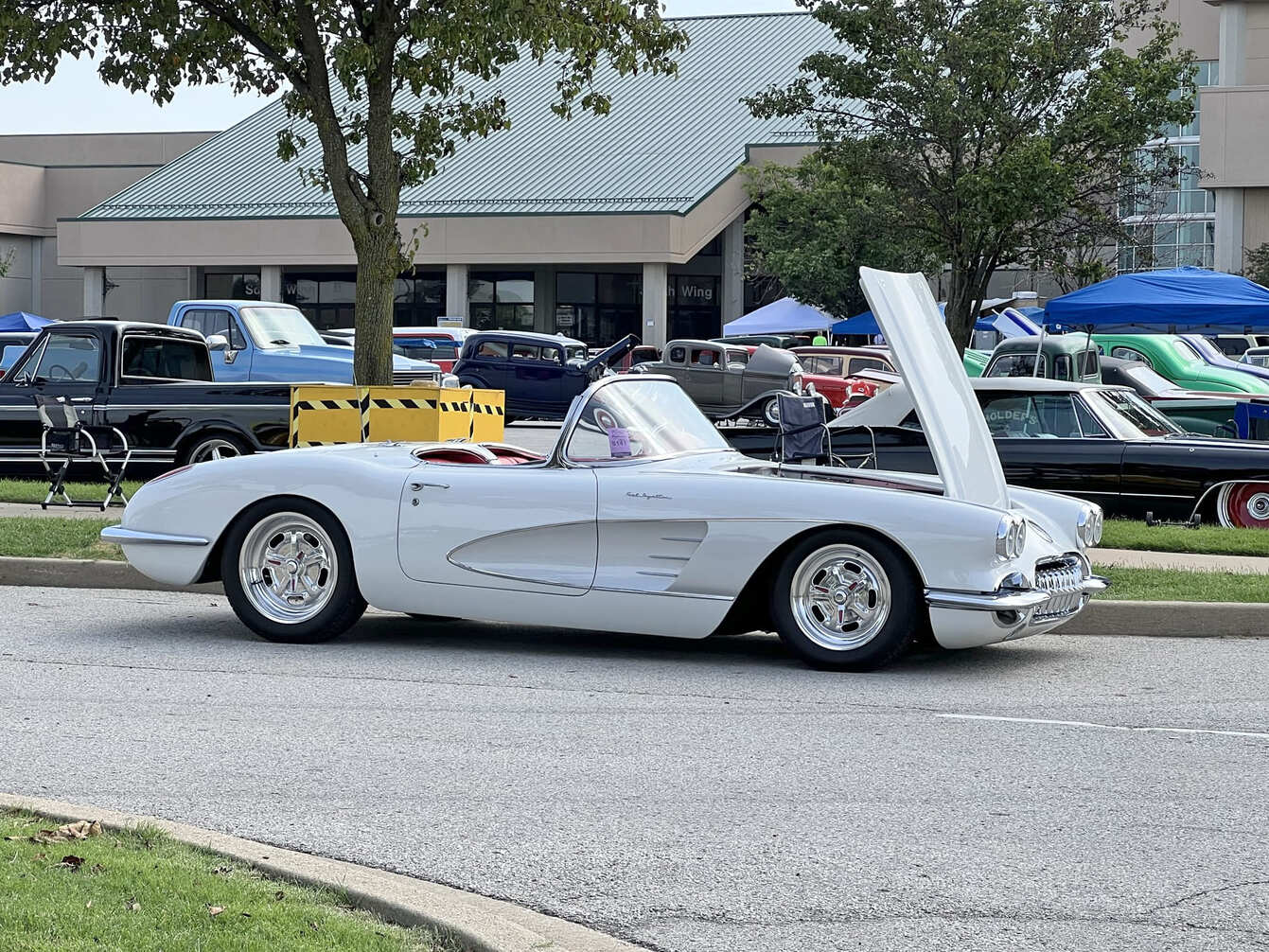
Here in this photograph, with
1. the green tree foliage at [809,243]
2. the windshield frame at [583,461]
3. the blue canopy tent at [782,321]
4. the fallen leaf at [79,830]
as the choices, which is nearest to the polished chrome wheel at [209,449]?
the windshield frame at [583,461]

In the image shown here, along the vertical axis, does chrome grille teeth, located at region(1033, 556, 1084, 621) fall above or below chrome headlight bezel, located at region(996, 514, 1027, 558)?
below

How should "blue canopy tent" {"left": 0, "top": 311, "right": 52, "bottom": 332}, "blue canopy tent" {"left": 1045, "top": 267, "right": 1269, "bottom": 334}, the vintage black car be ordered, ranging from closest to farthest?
"blue canopy tent" {"left": 1045, "top": 267, "right": 1269, "bottom": 334}, the vintage black car, "blue canopy tent" {"left": 0, "top": 311, "right": 52, "bottom": 332}

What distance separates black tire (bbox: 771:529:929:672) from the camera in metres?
8.03

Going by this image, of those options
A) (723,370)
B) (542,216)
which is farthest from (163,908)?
(542,216)

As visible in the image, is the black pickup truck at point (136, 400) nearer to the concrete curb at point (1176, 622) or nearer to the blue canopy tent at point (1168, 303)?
→ the concrete curb at point (1176, 622)

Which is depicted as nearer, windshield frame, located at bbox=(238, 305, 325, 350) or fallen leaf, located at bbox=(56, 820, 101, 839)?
fallen leaf, located at bbox=(56, 820, 101, 839)

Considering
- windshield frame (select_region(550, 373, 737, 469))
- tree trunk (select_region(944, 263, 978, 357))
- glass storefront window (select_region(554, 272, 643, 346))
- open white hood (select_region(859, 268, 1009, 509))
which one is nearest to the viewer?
open white hood (select_region(859, 268, 1009, 509))

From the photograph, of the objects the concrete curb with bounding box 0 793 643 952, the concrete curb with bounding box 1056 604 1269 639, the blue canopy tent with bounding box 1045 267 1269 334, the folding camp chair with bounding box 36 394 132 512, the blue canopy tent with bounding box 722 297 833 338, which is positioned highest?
the blue canopy tent with bounding box 722 297 833 338

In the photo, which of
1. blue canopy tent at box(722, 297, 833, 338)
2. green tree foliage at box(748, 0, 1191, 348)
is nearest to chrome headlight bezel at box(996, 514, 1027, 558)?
green tree foliage at box(748, 0, 1191, 348)

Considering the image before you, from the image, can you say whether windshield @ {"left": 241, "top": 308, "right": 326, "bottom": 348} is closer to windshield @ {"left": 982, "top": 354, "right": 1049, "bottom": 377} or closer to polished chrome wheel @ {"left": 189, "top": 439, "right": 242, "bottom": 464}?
polished chrome wheel @ {"left": 189, "top": 439, "right": 242, "bottom": 464}

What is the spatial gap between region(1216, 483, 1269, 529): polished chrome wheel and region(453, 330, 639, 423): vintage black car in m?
17.8

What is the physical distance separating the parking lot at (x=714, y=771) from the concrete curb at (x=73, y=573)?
2007mm

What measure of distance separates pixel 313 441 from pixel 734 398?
560 inches

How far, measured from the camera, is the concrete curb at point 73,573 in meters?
11.5
